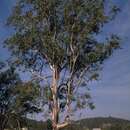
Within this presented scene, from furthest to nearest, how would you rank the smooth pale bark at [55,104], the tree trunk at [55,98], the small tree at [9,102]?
the small tree at [9,102] < the tree trunk at [55,98] < the smooth pale bark at [55,104]

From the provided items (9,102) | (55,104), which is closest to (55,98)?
(55,104)

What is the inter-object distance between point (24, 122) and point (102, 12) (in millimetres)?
30906

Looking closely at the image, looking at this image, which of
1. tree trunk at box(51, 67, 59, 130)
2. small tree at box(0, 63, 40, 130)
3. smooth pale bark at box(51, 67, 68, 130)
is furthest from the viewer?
small tree at box(0, 63, 40, 130)

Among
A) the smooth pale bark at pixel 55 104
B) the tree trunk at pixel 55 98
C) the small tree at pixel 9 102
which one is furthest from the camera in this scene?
the small tree at pixel 9 102

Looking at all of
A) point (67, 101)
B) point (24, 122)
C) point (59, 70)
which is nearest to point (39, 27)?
point (59, 70)

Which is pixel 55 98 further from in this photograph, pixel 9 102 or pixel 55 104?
pixel 9 102

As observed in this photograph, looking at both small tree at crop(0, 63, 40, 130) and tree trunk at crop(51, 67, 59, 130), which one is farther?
small tree at crop(0, 63, 40, 130)

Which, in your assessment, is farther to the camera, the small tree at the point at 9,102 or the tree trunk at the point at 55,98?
the small tree at the point at 9,102

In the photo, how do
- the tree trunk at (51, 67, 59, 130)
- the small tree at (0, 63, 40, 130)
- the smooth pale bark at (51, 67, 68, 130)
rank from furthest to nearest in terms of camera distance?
the small tree at (0, 63, 40, 130) < the tree trunk at (51, 67, 59, 130) < the smooth pale bark at (51, 67, 68, 130)

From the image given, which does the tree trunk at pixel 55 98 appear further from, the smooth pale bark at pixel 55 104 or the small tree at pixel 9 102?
the small tree at pixel 9 102

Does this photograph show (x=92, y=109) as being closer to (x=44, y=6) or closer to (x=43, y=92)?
(x=43, y=92)

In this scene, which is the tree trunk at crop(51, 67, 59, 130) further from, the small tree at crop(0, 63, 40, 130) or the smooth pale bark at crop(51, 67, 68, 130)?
the small tree at crop(0, 63, 40, 130)

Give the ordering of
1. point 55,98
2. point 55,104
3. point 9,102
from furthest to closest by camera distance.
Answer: point 9,102 < point 55,98 < point 55,104

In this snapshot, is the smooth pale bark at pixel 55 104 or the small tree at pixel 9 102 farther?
the small tree at pixel 9 102
